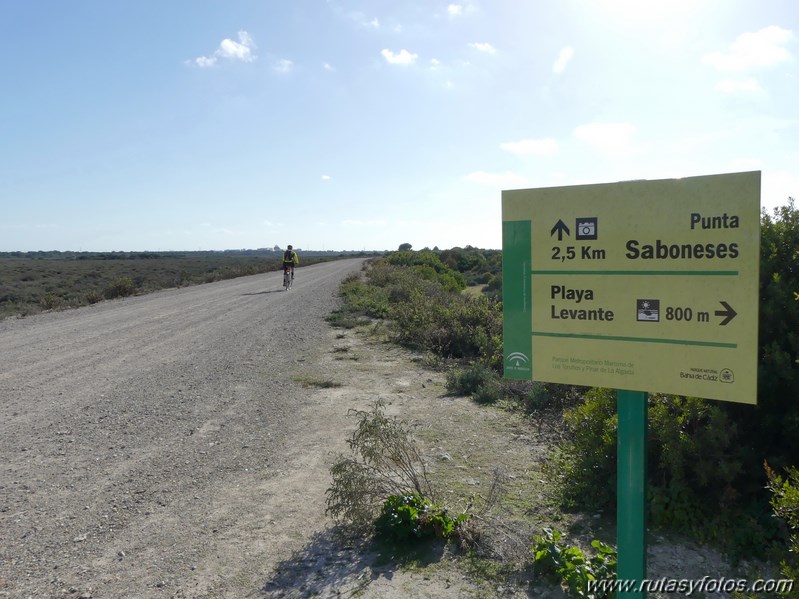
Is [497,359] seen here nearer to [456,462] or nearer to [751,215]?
[456,462]

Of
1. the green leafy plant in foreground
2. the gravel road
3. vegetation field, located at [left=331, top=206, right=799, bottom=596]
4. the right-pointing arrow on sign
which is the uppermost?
the right-pointing arrow on sign

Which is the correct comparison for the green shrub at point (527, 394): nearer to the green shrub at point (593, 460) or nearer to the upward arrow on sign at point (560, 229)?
the green shrub at point (593, 460)

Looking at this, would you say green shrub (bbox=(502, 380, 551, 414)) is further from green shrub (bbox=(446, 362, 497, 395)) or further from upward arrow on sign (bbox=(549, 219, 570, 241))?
upward arrow on sign (bbox=(549, 219, 570, 241))

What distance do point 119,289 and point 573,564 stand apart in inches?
931

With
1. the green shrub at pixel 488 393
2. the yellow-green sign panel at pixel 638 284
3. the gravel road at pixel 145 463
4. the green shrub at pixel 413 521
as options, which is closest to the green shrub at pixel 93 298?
the gravel road at pixel 145 463

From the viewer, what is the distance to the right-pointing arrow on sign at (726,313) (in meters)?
2.27

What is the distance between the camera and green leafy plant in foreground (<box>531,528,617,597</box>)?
2969 mm

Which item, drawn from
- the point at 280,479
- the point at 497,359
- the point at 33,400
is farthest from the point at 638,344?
the point at 33,400

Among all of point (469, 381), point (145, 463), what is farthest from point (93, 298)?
point (145, 463)

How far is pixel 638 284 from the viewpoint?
2.47 metres

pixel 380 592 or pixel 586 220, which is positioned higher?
pixel 586 220

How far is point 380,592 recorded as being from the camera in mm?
3238

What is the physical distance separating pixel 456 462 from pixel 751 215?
3536 mm

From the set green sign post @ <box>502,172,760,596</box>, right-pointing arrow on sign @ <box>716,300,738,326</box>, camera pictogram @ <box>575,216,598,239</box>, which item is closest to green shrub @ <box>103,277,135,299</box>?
green sign post @ <box>502,172,760,596</box>
